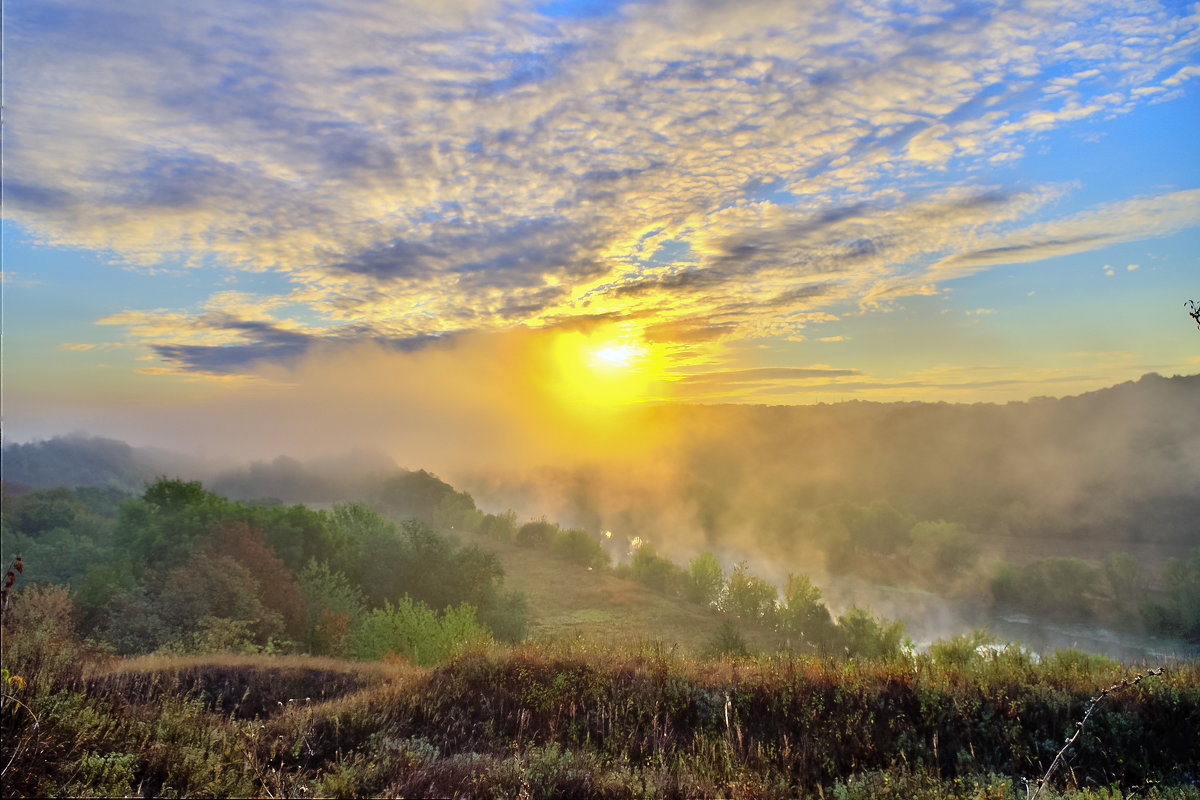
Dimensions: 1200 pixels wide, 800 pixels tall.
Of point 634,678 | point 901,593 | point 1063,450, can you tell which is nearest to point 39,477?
point 634,678

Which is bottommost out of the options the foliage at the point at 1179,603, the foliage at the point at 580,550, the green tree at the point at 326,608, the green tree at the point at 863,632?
the foliage at the point at 1179,603

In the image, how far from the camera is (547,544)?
185ft

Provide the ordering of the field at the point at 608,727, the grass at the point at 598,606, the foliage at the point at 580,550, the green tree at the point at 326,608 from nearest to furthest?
the field at the point at 608,727 → the green tree at the point at 326,608 → the grass at the point at 598,606 → the foliage at the point at 580,550

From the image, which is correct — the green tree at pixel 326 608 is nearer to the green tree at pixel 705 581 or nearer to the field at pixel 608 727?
the field at pixel 608 727

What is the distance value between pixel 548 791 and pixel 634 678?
4412 millimetres

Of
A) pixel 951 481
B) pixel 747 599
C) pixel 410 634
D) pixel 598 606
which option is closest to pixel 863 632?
pixel 747 599

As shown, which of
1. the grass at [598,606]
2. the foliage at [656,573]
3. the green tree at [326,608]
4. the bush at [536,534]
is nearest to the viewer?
the green tree at [326,608]

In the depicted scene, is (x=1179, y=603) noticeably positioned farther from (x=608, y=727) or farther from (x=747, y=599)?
(x=608, y=727)

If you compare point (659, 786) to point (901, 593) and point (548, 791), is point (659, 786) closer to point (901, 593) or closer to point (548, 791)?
point (548, 791)

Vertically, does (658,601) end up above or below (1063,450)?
below

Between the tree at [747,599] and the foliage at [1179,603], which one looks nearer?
the tree at [747,599]

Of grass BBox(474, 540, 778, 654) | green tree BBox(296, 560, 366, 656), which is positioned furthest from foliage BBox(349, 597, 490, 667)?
grass BBox(474, 540, 778, 654)

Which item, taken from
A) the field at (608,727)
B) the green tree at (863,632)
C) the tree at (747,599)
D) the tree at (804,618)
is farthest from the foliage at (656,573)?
the field at (608,727)

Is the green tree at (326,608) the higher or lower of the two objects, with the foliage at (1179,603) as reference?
higher
